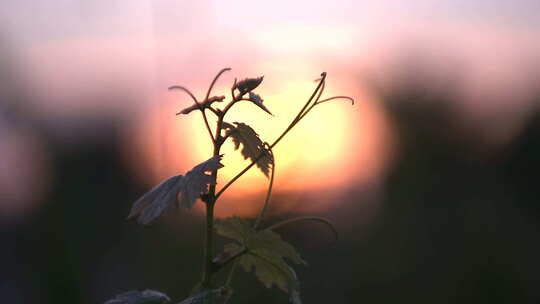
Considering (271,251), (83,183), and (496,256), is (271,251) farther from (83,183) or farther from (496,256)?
(83,183)

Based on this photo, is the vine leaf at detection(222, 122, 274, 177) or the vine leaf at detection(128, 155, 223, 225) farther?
the vine leaf at detection(222, 122, 274, 177)

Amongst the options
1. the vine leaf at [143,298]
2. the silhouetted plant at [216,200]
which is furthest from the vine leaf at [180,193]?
the vine leaf at [143,298]

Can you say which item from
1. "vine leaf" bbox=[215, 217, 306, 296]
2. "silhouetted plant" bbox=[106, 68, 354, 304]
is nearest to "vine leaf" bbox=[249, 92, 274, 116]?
"silhouetted plant" bbox=[106, 68, 354, 304]

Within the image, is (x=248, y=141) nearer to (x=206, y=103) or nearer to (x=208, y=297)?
(x=206, y=103)

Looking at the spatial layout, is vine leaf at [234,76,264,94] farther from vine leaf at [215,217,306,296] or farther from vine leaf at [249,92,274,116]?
vine leaf at [215,217,306,296]

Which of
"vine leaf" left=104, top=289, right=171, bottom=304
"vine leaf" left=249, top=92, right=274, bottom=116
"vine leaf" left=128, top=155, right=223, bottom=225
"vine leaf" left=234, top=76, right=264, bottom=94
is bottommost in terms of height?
"vine leaf" left=104, top=289, right=171, bottom=304

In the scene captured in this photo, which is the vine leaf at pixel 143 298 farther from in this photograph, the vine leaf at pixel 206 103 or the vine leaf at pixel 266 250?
the vine leaf at pixel 206 103

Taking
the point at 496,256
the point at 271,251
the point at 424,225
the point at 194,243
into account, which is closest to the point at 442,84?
the point at 424,225
